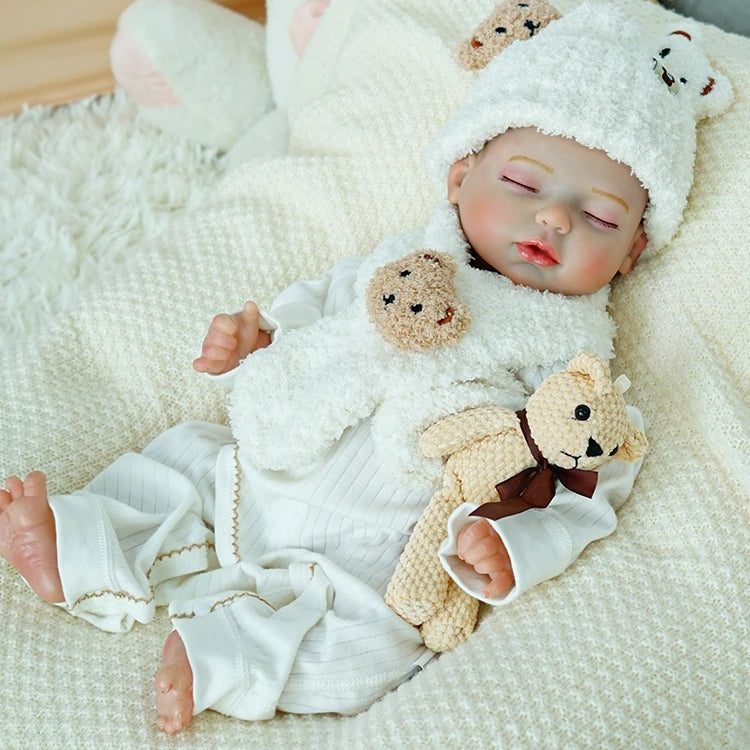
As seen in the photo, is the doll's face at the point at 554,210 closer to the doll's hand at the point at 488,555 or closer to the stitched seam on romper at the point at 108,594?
the doll's hand at the point at 488,555

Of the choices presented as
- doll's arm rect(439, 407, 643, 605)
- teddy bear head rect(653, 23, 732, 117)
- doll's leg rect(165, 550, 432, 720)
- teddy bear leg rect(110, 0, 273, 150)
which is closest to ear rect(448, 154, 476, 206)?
teddy bear head rect(653, 23, 732, 117)

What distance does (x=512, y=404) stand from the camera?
3.81 feet

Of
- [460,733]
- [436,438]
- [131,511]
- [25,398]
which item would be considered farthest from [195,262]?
[460,733]

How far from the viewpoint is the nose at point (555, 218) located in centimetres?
112

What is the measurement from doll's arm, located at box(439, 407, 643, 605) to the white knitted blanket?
3cm

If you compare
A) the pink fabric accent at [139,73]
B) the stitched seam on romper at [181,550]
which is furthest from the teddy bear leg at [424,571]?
the pink fabric accent at [139,73]

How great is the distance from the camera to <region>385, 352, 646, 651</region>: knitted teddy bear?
3.25ft

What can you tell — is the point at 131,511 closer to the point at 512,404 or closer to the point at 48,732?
the point at 48,732

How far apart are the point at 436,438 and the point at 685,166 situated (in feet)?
1.64

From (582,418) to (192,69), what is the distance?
1347 mm

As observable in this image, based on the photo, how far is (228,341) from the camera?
1256 millimetres

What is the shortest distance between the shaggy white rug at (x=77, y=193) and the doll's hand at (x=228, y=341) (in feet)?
1.66

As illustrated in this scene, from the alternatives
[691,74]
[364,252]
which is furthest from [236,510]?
[691,74]

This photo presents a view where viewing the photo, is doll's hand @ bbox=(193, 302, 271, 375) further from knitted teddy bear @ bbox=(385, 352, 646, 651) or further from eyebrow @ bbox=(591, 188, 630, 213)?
eyebrow @ bbox=(591, 188, 630, 213)
